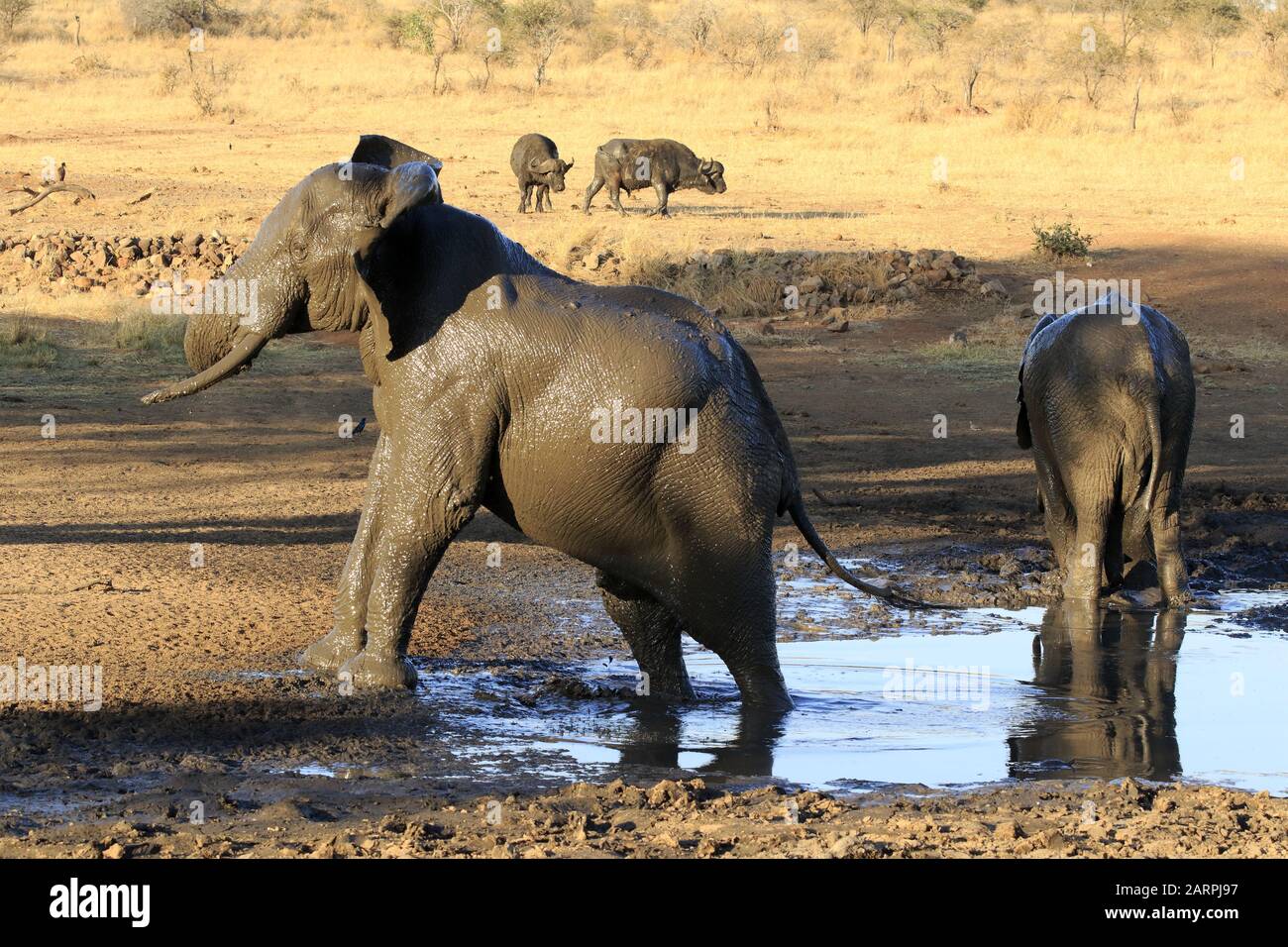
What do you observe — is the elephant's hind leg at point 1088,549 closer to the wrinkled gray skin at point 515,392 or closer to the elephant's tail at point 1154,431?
the elephant's tail at point 1154,431

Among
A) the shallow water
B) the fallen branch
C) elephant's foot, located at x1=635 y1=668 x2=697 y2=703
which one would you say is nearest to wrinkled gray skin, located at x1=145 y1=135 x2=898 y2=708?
the shallow water

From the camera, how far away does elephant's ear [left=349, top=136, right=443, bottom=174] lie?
6.29 m

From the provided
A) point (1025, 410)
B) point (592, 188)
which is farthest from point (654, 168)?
point (1025, 410)

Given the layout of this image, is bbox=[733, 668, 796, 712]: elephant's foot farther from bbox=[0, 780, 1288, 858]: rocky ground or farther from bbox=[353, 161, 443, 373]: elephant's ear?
bbox=[353, 161, 443, 373]: elephant's ear

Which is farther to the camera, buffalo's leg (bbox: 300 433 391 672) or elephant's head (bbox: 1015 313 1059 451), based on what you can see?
elephant's head (bbox: 1015 313 1059 451)

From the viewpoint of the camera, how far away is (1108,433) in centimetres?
872

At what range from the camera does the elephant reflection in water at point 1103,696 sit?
6.34 metres

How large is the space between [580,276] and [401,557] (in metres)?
14.4

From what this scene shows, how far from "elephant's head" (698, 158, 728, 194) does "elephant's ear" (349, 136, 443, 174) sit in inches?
810

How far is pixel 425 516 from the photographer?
6.04 meters

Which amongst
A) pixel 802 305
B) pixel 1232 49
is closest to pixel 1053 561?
pixel 802 305

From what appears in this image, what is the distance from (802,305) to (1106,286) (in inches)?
134

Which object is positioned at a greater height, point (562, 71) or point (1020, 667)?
point (562, 71)
